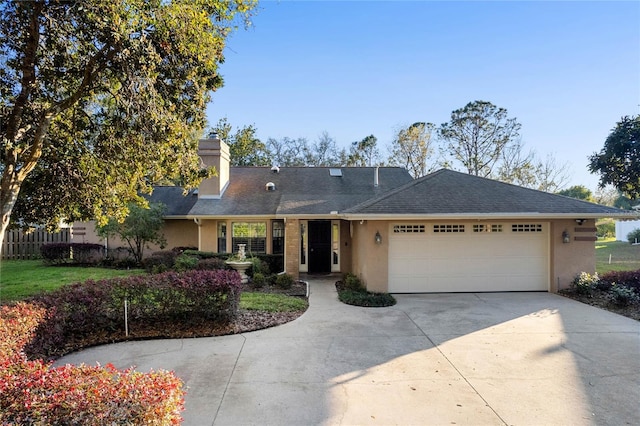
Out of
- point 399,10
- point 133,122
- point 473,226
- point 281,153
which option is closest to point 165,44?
point 133,122

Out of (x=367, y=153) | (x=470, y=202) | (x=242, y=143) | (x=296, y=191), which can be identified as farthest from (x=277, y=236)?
(x=367, y=153)

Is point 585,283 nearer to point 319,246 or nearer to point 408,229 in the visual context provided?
point 408,229

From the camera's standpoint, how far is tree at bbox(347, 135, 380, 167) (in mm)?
34562

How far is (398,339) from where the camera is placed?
21.2 feet

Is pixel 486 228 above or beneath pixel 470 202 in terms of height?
beneath

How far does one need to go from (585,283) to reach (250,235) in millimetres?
12333

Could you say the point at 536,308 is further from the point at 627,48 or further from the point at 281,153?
the point at 281,153

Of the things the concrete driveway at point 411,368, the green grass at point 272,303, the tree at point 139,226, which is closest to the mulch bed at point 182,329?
the concrete driveway at point 411,368

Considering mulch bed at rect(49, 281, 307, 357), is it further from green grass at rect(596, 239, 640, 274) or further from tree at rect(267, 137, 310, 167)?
tree at rect(267, 137, 310, 167)

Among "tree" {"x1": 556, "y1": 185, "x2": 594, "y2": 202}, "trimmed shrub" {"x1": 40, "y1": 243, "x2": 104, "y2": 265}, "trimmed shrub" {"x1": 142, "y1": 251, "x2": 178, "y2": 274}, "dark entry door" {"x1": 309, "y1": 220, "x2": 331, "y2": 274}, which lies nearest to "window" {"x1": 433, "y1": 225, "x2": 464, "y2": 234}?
"dark entry door" {"x1": 309, "y1": 220, "x2": 331, "y2": 274}

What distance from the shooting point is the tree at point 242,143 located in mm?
31844

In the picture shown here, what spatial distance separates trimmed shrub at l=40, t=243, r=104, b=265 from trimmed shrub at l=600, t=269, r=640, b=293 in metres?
20.4

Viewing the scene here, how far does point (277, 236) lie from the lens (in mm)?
15297

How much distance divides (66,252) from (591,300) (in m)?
21.6
